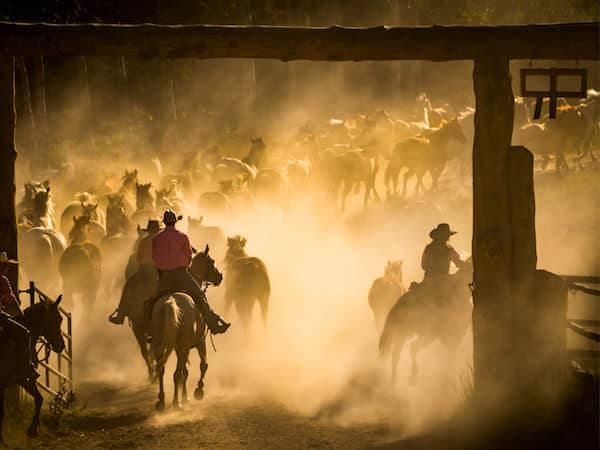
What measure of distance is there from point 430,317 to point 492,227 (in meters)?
2.91

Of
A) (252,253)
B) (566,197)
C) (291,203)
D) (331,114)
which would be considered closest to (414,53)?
(252,253)

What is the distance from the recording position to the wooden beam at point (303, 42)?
41.6ft

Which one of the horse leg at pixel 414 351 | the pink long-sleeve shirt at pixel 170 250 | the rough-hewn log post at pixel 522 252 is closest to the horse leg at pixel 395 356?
the horse leg at pixel 414 351

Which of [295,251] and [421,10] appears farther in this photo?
[421,10]

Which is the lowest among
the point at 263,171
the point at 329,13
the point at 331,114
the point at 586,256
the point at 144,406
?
the point at 144,406

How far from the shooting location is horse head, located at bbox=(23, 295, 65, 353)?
13.3 m

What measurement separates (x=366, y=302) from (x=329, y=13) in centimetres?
3153

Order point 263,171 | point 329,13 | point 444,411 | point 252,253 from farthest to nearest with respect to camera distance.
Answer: point 329,13, point 263,171, point 252,253, point 444,411

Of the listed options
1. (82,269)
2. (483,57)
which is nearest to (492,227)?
(483,57)

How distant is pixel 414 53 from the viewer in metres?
13.0

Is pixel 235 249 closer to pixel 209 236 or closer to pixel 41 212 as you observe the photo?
pixel 209 236

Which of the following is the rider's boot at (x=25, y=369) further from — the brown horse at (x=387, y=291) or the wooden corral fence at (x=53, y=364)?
the brown horse at (x=387, y=291)

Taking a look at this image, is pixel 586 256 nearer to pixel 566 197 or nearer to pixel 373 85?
pixel 566 197

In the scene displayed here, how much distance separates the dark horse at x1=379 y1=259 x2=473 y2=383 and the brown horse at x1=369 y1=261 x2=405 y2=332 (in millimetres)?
2114
